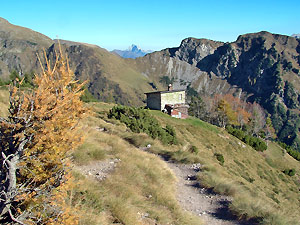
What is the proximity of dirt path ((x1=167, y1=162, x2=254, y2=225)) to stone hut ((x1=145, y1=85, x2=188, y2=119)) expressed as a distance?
34.5m

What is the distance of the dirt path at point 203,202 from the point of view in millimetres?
8102

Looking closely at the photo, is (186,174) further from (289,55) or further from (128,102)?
(289,55)

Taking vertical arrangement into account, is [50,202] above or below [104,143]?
above

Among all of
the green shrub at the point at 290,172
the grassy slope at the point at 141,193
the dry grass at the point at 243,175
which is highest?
the grassy slope at the point at 141,193

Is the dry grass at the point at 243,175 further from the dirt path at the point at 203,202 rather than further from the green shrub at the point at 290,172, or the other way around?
the green shrub at the point at 290,172

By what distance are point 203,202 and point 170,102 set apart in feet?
131

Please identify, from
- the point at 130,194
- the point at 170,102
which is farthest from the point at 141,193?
the point at 170,102

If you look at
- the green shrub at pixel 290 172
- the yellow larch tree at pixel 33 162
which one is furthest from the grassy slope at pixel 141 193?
the green shrub at pixel 290 172

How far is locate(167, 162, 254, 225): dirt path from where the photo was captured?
810cm

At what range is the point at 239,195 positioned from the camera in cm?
948

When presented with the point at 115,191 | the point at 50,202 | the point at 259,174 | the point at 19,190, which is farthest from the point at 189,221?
the point at 259,174

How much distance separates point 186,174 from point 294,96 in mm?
185392

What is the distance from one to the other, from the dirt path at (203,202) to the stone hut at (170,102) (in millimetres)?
34492

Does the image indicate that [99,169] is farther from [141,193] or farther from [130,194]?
[130,194]
